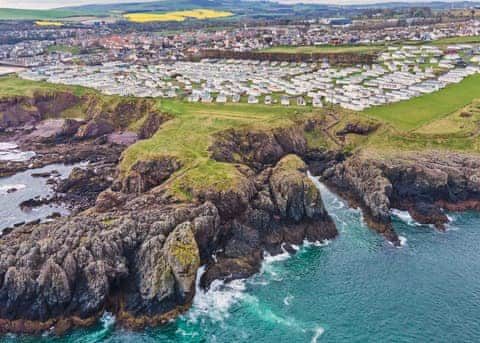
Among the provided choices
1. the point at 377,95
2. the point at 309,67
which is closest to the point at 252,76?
the point at 309,67

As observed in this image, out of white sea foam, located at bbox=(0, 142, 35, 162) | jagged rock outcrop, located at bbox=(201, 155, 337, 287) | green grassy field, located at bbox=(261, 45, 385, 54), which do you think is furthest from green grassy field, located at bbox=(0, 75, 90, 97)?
green grassy field, located at bbox=(261, 45, 385, 54)

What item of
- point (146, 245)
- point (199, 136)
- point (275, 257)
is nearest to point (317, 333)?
point (275, 257)

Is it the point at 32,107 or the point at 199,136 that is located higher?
the point at 199,136

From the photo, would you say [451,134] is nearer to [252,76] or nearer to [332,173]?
[332,173]

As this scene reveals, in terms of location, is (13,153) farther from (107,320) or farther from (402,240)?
(402,240)

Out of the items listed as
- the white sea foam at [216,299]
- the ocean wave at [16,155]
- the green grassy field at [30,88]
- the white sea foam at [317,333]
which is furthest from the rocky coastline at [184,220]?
the green grassy field at [30,88]

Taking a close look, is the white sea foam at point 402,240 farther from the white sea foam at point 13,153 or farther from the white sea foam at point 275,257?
the white sea foam at point 13,153

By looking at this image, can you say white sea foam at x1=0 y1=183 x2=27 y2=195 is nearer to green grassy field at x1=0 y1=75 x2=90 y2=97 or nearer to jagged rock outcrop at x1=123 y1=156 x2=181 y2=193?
jagged rock outcrop at x1=123 y1=156 x2=181 y2=193
